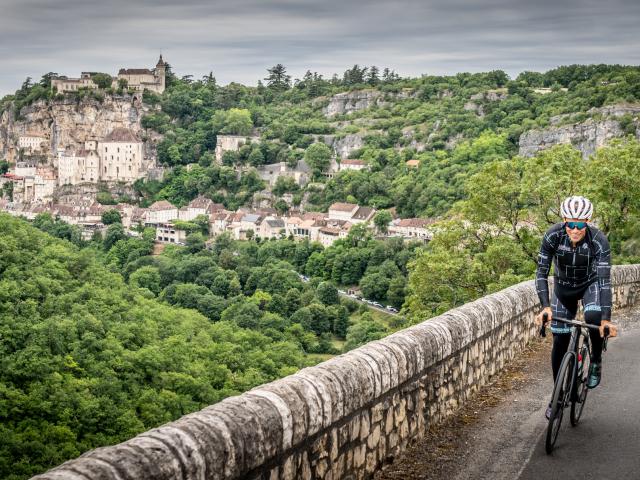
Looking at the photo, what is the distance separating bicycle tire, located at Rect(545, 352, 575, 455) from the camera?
5.93m

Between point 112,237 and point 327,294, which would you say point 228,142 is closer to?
point 112,237

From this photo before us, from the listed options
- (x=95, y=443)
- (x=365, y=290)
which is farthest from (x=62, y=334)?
(x=365, y=290)

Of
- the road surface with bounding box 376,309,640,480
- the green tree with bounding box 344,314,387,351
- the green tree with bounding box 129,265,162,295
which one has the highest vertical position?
the road surface with bounding box 376,309,640,480

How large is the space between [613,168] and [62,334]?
2718 cm

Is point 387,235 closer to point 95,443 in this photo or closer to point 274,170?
point 274,170

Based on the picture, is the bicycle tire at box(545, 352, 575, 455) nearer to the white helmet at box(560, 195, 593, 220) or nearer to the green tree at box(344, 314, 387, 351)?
the white helmet at box(560, 195, 593, 220)

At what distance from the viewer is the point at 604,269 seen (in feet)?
20.7

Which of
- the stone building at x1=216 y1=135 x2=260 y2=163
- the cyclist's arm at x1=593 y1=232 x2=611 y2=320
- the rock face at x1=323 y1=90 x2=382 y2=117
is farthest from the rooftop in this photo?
the cyclist's arm at x1=593 y1=232 x2=611 y2=320

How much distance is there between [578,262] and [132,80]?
16174 cm

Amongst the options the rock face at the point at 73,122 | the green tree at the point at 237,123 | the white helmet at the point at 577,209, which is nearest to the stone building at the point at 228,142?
the green tree at the point at 237,123

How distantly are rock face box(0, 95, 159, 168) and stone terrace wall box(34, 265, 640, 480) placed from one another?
140386 mm

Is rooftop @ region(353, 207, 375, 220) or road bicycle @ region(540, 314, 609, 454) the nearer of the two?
road bicycle @ region(540, 314, 609, 454)

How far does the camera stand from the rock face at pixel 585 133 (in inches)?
3944

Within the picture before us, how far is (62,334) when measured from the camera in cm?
3834
